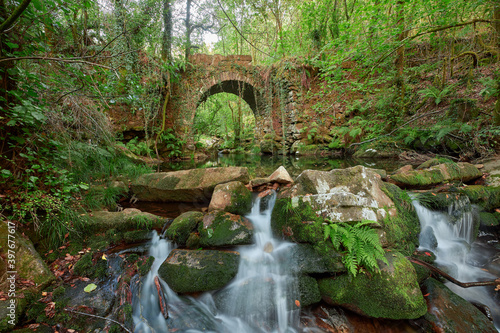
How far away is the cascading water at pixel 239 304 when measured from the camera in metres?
1.79

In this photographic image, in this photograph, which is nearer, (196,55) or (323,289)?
(323,289)

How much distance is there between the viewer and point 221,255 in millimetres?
2234

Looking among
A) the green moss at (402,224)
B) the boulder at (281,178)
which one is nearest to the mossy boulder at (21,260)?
the boulder at (281,178)

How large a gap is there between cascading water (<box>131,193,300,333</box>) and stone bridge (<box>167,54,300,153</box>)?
9.11 m

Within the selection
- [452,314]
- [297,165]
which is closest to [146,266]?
[452,314]

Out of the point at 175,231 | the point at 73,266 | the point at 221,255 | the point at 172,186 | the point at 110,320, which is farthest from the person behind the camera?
the point at 172,186

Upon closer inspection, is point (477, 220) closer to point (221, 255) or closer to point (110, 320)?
point (221, 255)

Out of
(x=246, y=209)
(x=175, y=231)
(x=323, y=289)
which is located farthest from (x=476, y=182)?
(x=175, y=231)

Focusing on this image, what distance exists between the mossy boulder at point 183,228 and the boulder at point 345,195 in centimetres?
142

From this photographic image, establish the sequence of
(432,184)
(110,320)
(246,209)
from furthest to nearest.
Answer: (432,184)
(246,209)
(110,320)

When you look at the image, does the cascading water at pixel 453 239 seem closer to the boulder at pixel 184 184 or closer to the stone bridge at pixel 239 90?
the boulder at pixel 184 184

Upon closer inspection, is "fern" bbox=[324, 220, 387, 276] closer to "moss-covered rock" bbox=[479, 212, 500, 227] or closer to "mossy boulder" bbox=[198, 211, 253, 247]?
"mossy boulder" bbox=[198, 211, 253, 247]

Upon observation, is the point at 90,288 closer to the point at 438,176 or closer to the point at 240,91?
the point at 438,176

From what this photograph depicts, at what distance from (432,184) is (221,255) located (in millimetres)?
3863
